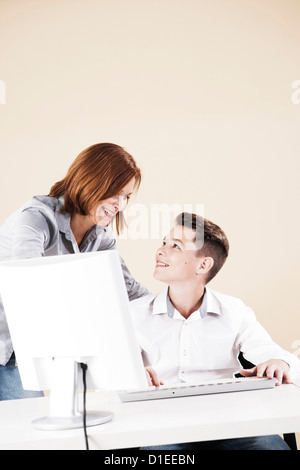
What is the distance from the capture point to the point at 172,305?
2203 millimetres

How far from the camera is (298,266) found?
120 inches

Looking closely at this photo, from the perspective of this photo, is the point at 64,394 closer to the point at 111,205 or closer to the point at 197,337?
the point at 197,337

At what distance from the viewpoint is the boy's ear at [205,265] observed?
2369 millimetres

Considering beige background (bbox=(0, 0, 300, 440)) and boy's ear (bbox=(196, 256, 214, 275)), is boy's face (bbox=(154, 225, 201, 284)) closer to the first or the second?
boy's ear (bbox=(196, 256, 214, 275))

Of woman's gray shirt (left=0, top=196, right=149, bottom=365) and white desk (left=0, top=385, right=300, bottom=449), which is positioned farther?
woman's gray shirt (left=0, top=196, right=149, bottom=365)

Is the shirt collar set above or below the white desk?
below

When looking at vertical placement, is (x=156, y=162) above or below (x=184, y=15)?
below

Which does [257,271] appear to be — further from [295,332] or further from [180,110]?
[180,110]

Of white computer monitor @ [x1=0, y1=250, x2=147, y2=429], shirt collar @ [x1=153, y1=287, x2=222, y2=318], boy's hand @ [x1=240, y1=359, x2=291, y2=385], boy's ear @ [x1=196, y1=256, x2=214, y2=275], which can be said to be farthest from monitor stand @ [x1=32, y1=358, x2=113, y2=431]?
boy's ear @ [x1=196, y1=256, x2=214, y2=275]

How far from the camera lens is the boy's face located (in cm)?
229

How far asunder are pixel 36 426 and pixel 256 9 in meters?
2.68

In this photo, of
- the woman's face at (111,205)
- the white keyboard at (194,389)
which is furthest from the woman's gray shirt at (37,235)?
the white keyboard at (194,389)

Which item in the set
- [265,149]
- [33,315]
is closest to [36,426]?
[33,315]

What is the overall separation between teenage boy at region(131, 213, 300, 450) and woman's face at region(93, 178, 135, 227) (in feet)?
0.85
